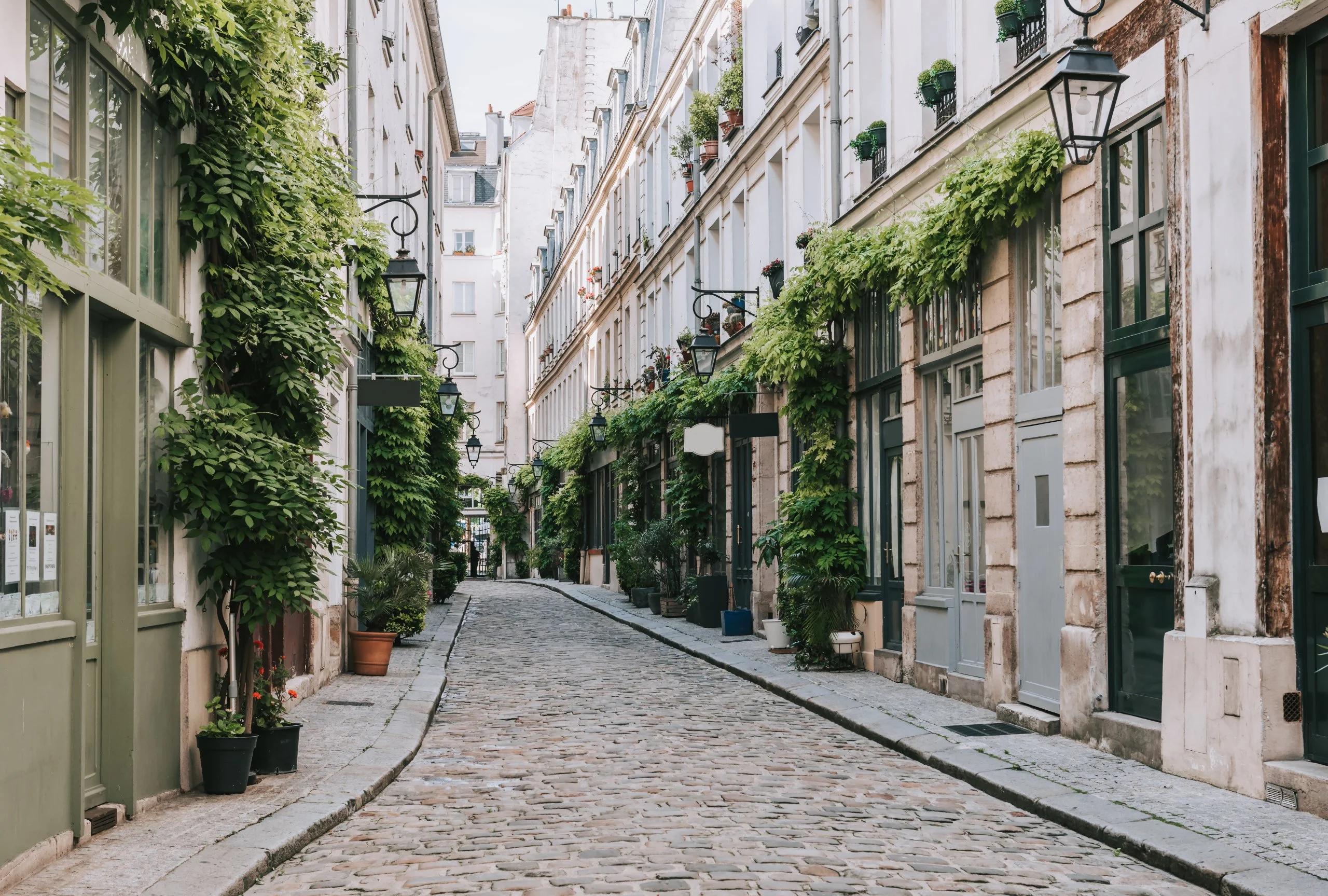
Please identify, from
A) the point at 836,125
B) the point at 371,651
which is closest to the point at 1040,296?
the point at 836,125

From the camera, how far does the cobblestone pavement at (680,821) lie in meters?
6.07

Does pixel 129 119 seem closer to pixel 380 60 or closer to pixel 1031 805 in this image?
pixel 1031 805

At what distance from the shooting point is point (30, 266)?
14.2 feet

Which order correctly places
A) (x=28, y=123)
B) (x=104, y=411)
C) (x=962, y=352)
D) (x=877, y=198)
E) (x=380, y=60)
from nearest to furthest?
(x=28, y=123), (x=104, y=411), (x=962, y=352), (x=877, y=198), (x=380, y=60)

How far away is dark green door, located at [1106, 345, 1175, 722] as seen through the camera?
8.74 meters

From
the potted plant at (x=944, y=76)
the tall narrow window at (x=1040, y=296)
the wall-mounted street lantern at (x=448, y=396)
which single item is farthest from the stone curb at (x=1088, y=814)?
the wall-mounted street lantern at (x=448, y=396)

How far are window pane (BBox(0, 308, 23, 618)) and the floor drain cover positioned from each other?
257 inches

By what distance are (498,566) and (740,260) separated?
30.1 m

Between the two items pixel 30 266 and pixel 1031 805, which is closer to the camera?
pixel 30 266

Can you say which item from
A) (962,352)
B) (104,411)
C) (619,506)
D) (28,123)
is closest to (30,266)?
(28,123)

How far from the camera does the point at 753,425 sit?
17.4 m

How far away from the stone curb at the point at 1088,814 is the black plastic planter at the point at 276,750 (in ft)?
13.2

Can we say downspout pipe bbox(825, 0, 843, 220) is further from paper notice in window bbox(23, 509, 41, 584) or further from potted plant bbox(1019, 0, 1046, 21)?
paper notice in window bbox(23, 509, 41, 584)

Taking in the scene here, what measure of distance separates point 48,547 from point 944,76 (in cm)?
944
